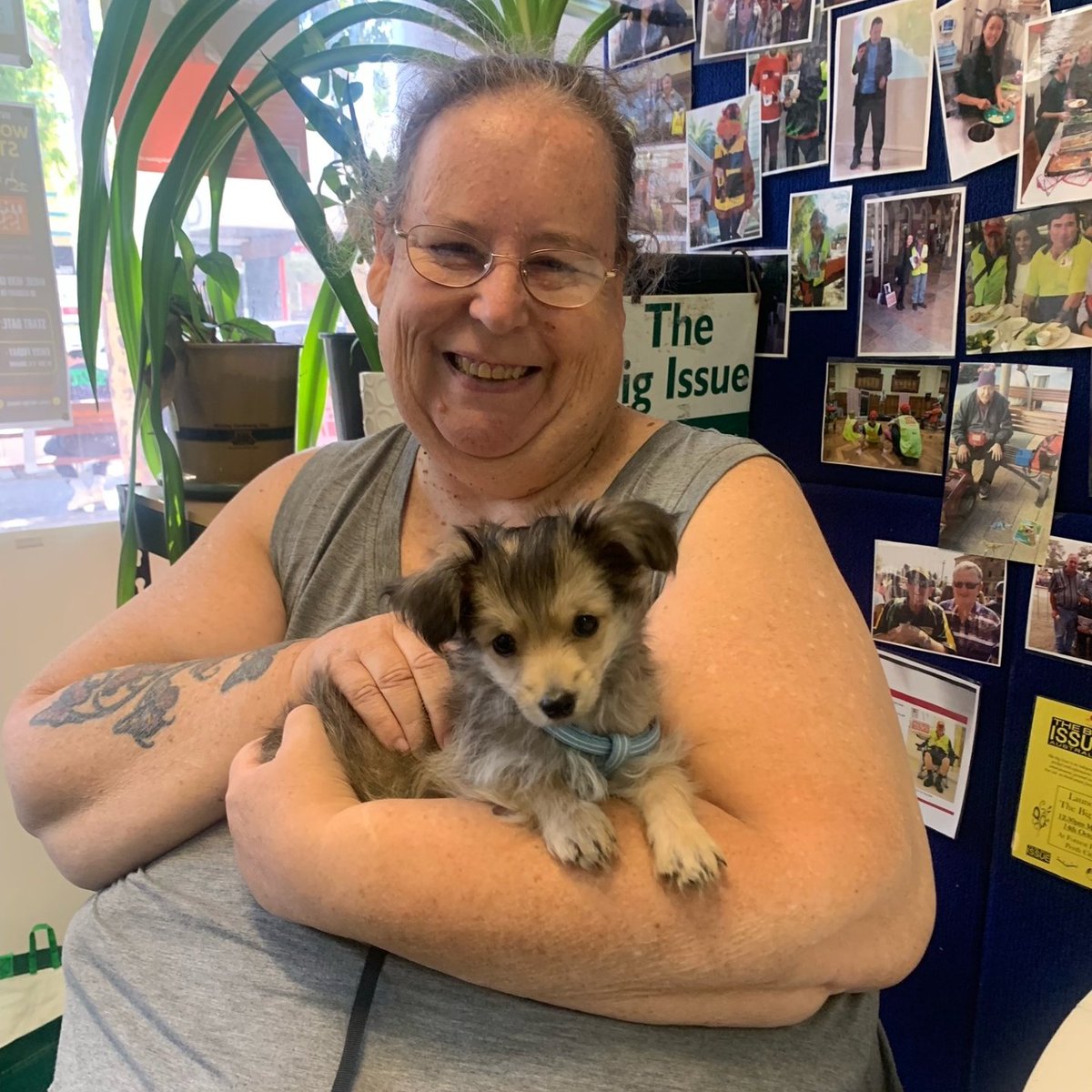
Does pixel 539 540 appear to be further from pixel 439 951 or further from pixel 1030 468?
pixel 1030 468

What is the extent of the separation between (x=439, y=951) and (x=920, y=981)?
1.38 meters

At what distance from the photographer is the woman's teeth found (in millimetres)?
1226

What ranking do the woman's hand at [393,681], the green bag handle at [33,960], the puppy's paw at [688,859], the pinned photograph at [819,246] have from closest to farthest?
the puppy's paw at [688,859] → the woman's hand at [393,681] → the pinned photograph at [819,246] → the green bag handle at [33,960]

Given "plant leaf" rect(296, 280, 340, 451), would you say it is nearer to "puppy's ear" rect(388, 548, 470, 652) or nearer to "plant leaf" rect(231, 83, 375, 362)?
"plant leaf" rect(231, 83, 375, 362)

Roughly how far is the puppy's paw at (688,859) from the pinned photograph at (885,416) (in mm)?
1056

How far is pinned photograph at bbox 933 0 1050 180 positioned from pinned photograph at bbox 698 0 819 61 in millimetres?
267

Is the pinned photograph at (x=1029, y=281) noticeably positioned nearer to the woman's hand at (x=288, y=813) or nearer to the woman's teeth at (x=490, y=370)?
the woman's teeth at (x=490, y=370)

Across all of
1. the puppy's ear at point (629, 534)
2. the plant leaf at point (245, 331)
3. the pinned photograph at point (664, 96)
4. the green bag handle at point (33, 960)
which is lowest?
the green bag handle at point (33, 960)

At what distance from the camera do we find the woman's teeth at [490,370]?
4.02 feet

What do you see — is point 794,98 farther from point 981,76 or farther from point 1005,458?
point 1005,458

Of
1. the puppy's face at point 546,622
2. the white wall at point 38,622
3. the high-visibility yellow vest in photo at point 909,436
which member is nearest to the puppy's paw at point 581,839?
the puppy's face at point 546,622

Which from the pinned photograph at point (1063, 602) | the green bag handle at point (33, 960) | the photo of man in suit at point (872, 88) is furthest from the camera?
the green bag handle at point (33, 960)

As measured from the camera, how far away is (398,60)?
179 cm

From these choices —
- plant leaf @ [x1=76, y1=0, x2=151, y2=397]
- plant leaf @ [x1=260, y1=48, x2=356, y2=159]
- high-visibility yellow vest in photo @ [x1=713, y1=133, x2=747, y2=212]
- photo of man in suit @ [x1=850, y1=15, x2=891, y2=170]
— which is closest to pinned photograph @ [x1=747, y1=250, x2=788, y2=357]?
high-visibility yellow vest in photo @ [x1=713, y1=133, x2=747, y2=212]
